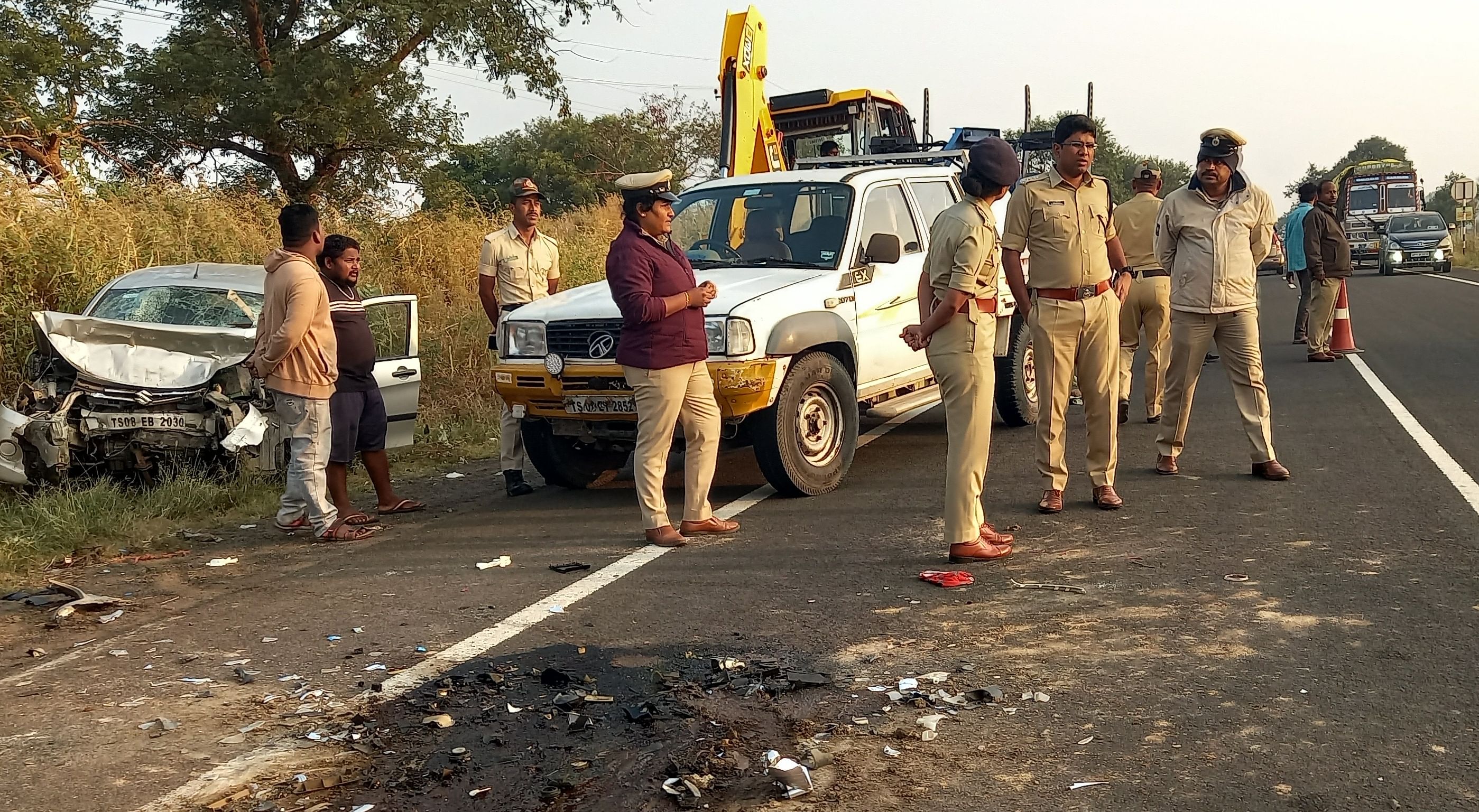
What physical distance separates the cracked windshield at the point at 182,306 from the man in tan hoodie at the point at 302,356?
2.35 meters

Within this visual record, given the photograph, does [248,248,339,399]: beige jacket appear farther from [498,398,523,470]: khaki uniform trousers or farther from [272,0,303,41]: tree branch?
[272,0,303,41]: tree branch

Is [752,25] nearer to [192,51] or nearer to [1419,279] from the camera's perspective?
[192,51]

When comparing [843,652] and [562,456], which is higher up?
[562,456]

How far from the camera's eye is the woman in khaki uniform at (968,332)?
240 inches

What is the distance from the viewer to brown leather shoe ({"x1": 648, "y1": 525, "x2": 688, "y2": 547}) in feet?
22.1

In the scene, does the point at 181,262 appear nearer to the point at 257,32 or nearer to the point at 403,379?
the point at 403,379

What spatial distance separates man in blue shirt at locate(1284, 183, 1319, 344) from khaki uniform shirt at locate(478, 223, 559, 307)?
9160 mm

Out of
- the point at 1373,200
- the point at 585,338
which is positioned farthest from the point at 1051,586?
the point at 1373,200

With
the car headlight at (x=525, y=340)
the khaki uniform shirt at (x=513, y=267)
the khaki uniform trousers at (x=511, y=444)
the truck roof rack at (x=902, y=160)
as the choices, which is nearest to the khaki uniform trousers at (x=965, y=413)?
the car headlight at (x=525, y=340)

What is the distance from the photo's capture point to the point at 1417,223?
37.7 m

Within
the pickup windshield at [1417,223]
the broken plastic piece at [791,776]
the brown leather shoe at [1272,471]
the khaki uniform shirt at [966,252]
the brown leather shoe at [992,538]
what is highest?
the pickup windshield at [1417,223]

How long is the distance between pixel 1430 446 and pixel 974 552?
4390 millimetres

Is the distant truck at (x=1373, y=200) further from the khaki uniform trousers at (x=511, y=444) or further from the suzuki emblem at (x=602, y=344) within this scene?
the suzuki emblem at (x=602, y=344)

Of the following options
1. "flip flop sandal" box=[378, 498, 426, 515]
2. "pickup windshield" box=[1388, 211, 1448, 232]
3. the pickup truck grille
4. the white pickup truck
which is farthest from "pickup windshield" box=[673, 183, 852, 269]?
"pickup windshield" box=[1388, 211, 1448, 232]
